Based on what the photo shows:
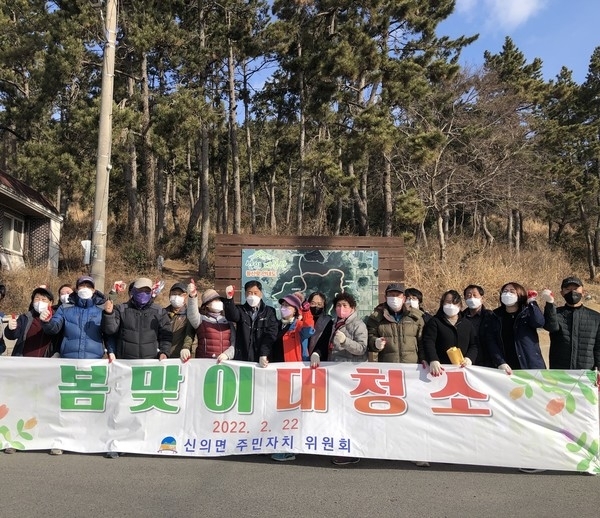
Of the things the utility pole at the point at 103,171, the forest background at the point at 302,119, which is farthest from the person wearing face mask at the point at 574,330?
the forest background at the point at 302,119

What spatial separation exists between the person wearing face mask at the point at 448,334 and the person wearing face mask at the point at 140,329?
2.70 meters

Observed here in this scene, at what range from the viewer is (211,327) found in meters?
5.38

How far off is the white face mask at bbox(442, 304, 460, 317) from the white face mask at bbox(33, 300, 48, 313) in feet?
13.6

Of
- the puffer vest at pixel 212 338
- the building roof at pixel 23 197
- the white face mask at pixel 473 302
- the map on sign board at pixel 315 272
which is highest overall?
the building roof at pixel 23 197

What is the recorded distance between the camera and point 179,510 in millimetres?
3691

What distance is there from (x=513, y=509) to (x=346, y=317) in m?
2.16

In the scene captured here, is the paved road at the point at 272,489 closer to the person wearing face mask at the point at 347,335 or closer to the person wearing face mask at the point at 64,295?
the person wearing face mask at the point at 347,335

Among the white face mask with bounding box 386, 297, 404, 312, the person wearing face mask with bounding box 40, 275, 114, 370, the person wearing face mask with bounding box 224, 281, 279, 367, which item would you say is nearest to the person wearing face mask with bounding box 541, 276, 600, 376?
the white face mask with bounding box 386, 297, 404, 312

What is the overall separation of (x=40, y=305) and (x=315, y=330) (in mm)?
2921

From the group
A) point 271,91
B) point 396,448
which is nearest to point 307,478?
point 396,448

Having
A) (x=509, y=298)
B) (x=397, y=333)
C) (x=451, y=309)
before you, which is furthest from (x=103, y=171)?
(x=509, y=298)

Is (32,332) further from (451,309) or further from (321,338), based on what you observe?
(451,309)

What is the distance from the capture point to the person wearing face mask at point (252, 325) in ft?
17.6

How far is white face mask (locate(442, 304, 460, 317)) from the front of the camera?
16.6 ft
